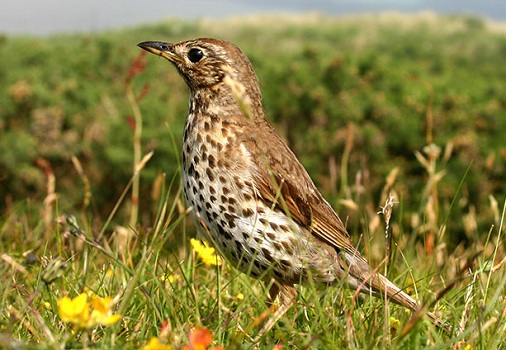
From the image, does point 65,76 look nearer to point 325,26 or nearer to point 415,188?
point 415,188

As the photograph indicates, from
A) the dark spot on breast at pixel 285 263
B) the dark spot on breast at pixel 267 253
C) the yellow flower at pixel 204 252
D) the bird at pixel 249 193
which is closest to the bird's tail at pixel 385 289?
the bird at pixel 249 193

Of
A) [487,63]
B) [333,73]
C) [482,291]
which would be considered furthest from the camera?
[487,63]

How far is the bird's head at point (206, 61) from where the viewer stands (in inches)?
180

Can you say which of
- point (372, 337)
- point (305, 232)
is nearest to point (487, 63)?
point (305, 232)

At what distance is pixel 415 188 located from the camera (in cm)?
905

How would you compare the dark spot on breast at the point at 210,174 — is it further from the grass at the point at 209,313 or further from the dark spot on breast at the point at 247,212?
the grass at the point at 209,313

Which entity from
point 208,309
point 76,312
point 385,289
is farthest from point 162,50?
point 76,312

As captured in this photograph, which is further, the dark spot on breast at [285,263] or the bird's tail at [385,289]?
the dark spot on breast at [285,263]

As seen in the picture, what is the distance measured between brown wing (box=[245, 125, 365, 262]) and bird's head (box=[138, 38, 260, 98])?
37 cm

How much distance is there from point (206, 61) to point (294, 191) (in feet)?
3.15

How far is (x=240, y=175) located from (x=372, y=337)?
1348 mm

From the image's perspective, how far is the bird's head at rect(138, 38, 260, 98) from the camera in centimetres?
457

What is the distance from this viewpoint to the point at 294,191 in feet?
14.2

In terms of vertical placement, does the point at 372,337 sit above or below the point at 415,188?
above
